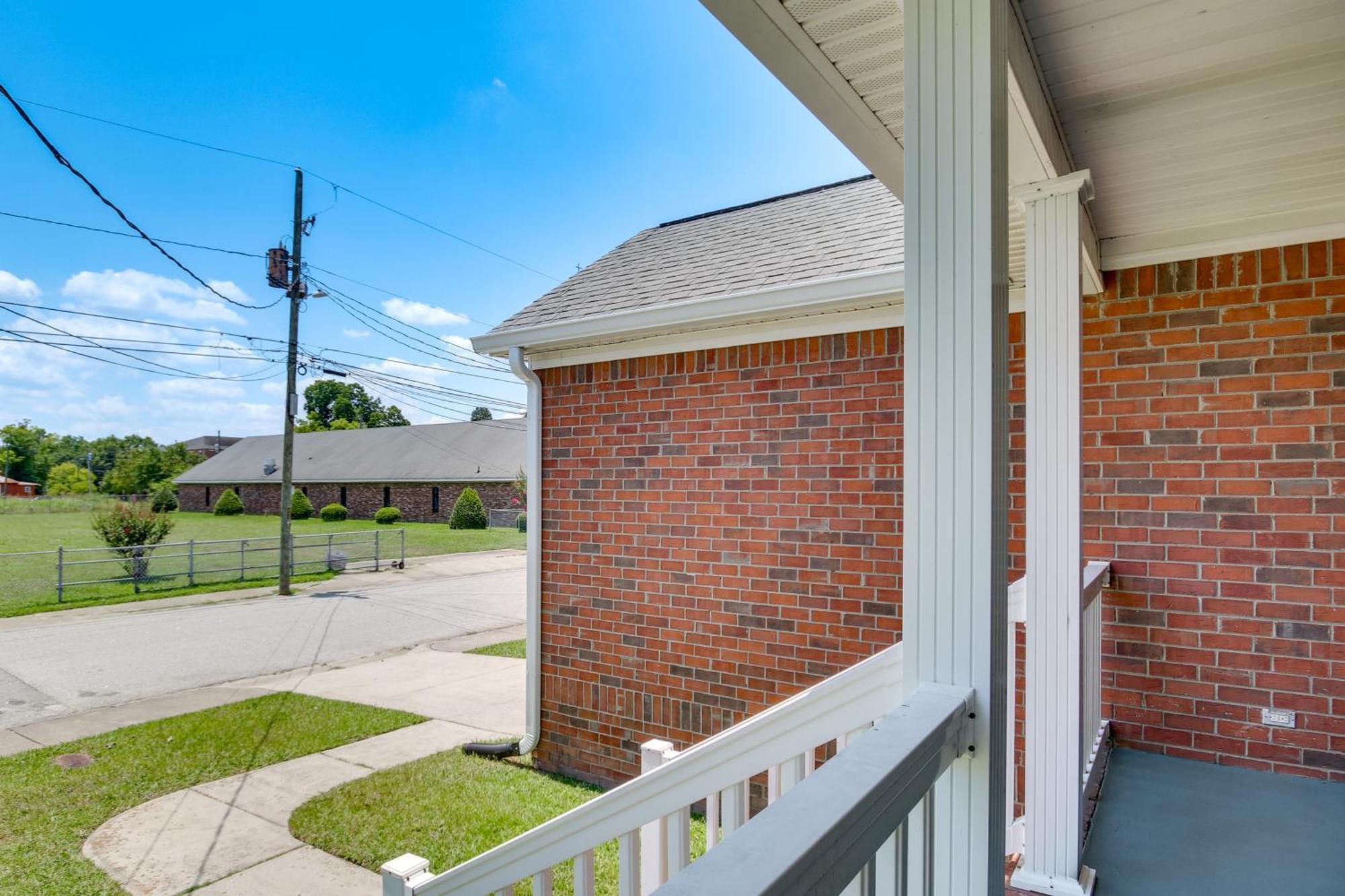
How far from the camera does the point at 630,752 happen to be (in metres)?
4.53

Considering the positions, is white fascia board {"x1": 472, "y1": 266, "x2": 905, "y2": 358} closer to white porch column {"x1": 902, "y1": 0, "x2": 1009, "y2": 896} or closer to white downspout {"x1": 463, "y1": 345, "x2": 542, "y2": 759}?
white downspout {"x1": 463, "y1": 345, "x2": 542, "y2": 759}

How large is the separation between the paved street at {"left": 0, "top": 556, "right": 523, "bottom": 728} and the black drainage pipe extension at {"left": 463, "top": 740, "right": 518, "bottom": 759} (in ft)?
14.3

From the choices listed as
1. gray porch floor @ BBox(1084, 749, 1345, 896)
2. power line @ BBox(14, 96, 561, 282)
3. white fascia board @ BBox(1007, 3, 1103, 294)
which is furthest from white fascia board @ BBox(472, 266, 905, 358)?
power line @ BBox(14, 96, 561, 282)

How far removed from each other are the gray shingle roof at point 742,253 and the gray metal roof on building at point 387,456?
2338cm

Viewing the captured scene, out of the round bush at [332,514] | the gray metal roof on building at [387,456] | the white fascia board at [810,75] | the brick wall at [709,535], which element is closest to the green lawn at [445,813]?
the brick wall at [709,535]

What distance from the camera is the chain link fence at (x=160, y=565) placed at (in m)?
12.1

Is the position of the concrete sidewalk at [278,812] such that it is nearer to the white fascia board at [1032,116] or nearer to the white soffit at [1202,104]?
the white fascia board at [1032,116]

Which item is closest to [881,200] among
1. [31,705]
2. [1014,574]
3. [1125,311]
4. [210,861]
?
[1125,311]

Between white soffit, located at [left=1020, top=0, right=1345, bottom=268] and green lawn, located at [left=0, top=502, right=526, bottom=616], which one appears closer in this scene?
white soffit, located at [left=1020, top=0, right=1345, bottom=268]

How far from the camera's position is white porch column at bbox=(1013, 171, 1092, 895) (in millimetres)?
1895

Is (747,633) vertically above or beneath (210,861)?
above

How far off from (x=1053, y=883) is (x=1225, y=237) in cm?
256

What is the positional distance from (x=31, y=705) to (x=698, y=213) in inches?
311

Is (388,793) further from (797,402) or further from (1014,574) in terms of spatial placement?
(1014,574)
